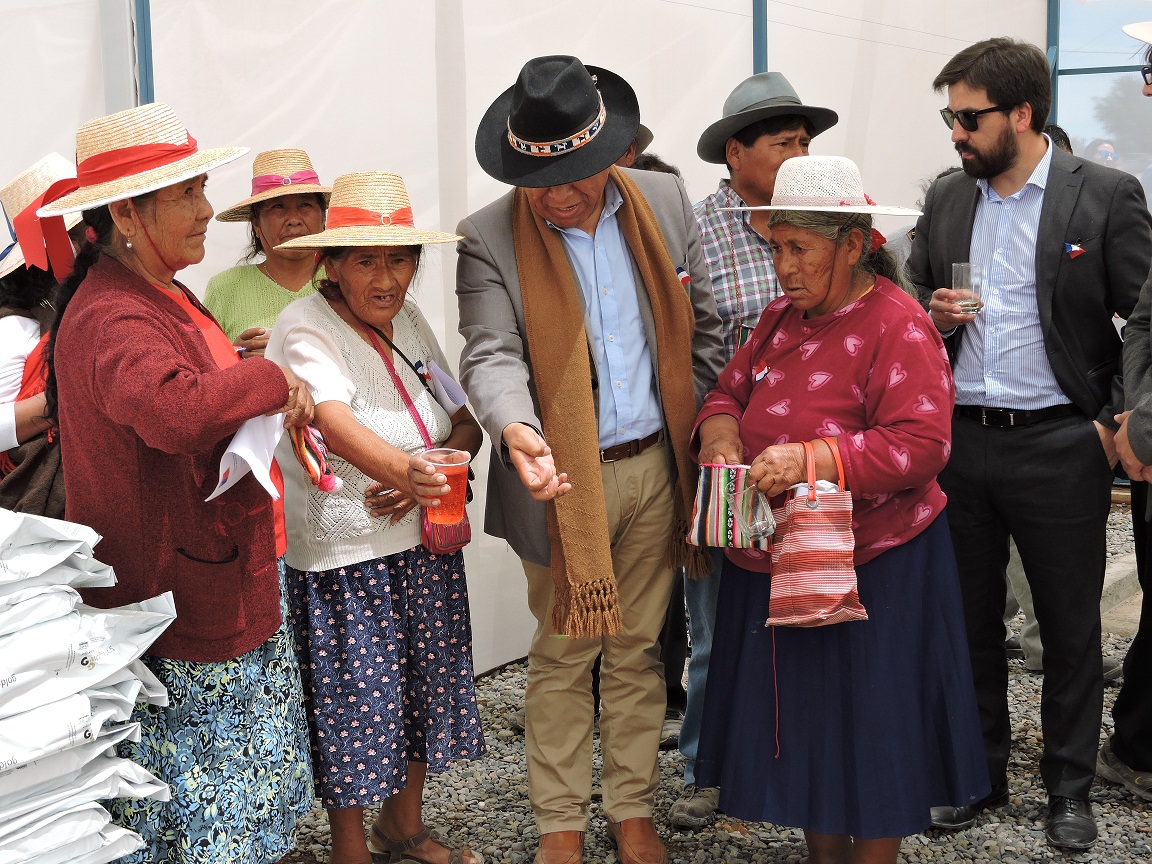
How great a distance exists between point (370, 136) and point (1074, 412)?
8.40 feet

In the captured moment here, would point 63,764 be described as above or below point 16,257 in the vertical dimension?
below

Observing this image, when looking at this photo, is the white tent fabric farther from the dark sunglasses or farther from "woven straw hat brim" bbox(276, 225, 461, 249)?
the dark sunglasses

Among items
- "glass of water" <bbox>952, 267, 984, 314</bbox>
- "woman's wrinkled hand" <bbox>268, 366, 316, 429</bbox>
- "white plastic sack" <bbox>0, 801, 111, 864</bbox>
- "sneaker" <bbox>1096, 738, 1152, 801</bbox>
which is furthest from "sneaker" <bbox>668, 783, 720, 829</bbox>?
"white plastic sack" <bbox>0, 801, 111, 864</bbox>

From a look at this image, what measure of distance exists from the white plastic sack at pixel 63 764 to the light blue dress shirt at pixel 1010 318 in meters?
2.44

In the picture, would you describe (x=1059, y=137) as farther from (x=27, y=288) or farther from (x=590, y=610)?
(x=27, y=288)

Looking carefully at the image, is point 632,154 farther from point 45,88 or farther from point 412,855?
point 412,855

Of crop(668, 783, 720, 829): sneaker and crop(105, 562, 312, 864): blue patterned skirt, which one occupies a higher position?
crop(105, 562, 312, 864): blue patterned skirt

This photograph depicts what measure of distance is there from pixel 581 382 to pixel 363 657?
88 cm

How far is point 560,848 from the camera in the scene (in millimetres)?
3113

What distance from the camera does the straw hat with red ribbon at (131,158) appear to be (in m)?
2.21

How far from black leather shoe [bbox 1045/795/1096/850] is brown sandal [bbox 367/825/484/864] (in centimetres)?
167

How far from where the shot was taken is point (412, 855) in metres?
3.16

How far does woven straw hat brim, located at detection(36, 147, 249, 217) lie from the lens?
2.18 m

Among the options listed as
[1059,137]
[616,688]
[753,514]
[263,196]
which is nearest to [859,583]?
[753,514]
